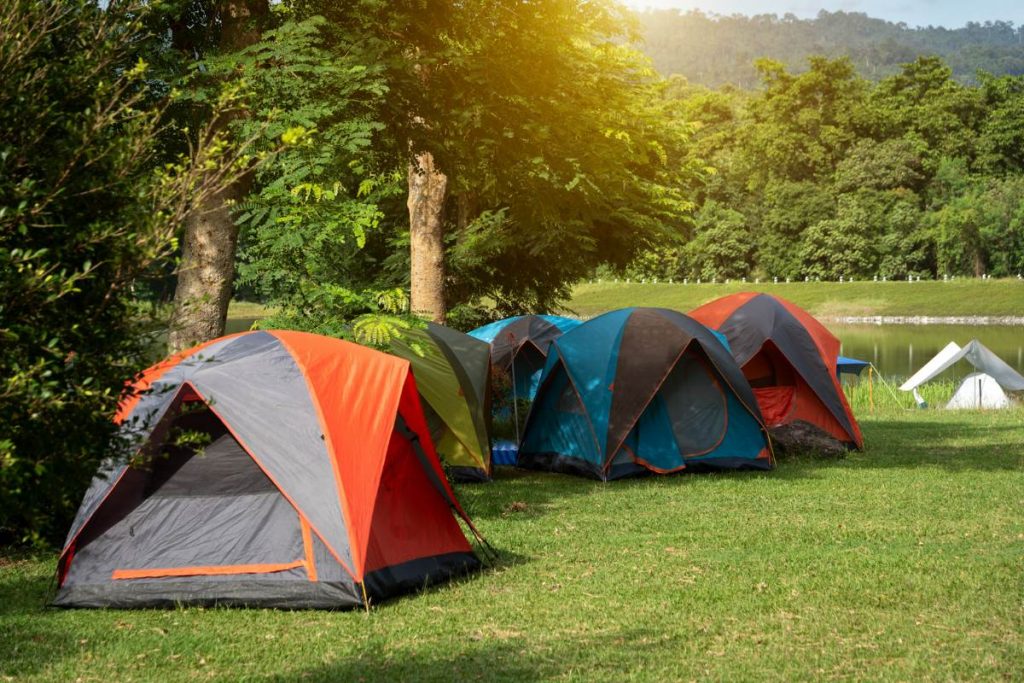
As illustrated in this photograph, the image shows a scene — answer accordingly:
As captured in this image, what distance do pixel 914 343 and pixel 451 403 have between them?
Answer: 35.4 meters

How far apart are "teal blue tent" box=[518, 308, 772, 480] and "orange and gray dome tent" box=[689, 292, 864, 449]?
1841 mm

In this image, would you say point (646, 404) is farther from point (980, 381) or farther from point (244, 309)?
point (244, 309)

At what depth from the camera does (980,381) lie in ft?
73.5

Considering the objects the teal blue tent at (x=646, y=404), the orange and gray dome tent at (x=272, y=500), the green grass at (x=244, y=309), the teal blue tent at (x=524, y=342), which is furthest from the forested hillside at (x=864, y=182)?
the orange and gray dome tent at (x=272, y=500)

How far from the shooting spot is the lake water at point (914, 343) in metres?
33.5

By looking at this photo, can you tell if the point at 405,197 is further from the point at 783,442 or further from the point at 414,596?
the point at 414,596

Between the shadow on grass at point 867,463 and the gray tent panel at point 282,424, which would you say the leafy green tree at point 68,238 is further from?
the shadow on grass at point 867,463

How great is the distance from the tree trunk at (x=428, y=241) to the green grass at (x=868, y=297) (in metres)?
37.7

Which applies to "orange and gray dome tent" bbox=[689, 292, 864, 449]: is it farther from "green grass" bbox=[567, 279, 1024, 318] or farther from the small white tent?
"green grass" bbox=[567, 279, 1024, 318]

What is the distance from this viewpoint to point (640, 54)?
21.4 metres

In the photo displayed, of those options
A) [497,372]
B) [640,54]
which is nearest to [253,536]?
[497,372]

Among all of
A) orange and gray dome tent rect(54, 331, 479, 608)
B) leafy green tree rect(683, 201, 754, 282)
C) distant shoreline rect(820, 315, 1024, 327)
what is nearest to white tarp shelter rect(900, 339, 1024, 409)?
orange and gray dome tent rect(54, 331, 479, 608)

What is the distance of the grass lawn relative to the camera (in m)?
5.65

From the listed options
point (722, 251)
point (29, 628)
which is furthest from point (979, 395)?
point (722, 251)
